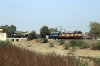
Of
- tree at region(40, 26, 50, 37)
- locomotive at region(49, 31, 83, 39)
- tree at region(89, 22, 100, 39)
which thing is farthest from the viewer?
tree at region(89, 22, 100, 39)

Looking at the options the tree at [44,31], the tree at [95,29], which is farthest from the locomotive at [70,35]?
the tree at [95,29]

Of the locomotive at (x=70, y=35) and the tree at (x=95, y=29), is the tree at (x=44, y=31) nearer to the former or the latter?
the locomotive at (x=70, y=35)

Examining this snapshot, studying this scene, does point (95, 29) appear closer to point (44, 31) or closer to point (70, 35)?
point (70, 35)

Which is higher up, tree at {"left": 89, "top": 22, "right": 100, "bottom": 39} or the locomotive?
tree at {"left": 89, "top": 22, "right": 100, "bottom": 39}

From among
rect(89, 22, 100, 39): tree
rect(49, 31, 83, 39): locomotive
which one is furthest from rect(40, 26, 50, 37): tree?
rect(89, 22, 100, 39): tree

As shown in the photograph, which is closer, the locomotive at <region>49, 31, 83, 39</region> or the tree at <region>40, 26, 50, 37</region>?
the locomotive at <region>49, 31, 83, 39</region>

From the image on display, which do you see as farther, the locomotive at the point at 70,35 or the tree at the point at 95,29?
the tree at the point at 95,29

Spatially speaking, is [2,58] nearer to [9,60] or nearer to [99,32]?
[9,60]

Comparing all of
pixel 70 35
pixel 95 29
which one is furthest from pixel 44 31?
pixel 95 29

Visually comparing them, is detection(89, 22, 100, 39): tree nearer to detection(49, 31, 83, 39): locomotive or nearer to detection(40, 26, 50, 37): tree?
detection(49, 31, 83, 39): locomotive

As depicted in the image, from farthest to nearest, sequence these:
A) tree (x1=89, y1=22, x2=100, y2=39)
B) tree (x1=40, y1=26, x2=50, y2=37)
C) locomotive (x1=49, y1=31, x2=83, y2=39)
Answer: tree (x1=89, y1=22, x2=100, y2=39) → tree (x1=40, y1=26, x2=50, y2=37) → locomotive (x1=49, y1=31, x2=83, y2=39)

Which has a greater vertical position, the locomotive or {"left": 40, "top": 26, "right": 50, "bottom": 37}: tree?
{"left": 40, "top": 26, "right": 50, "bottom": 37}: tree

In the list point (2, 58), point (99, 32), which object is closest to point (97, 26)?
point (99, 32)

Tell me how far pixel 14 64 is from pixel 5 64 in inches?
13.0
